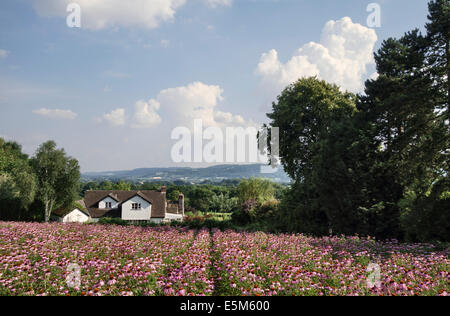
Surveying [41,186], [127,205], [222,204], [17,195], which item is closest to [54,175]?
[41,186]

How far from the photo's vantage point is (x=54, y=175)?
99.5 ft

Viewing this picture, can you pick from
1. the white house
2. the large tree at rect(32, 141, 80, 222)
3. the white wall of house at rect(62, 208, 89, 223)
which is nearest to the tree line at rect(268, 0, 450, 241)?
the large tree at rect(32, 141, 80, 222)

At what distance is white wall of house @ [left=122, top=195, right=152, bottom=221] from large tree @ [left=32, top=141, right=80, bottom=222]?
16.8m

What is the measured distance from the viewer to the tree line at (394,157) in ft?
47.6

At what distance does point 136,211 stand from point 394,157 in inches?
1602

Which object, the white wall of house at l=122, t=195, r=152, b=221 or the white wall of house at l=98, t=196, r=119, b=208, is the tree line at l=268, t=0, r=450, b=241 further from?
the white wall of house at l=98, t=196, r=119, b=208

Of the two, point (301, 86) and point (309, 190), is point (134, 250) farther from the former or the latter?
point (301, 86)

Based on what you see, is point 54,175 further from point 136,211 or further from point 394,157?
point 394,157

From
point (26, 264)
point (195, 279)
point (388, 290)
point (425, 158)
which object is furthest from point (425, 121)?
point (26, 264)

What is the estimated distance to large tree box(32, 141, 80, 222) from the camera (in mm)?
29891

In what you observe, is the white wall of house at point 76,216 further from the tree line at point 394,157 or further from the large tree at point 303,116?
the tree line at point 394,157

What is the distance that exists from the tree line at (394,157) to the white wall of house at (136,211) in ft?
107

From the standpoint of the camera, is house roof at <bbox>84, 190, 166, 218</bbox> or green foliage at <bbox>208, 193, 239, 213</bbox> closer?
house roof at <bbox>84, 190, 166, 218</bbox>

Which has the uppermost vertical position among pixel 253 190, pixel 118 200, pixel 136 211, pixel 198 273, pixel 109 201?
pixel 253 190
